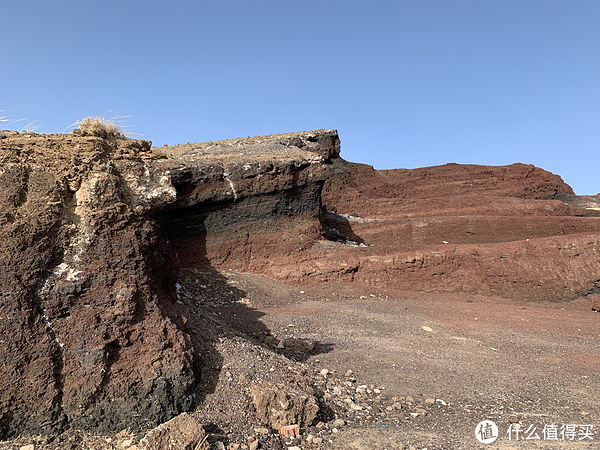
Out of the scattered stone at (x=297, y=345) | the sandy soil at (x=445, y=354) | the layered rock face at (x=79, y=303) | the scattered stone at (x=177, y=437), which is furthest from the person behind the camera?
the scattered stone at (x=297, y=345)

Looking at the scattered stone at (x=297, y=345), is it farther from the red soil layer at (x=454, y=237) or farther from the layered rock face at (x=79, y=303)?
the red soil layer at (x=454, y=237)

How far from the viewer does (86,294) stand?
344cm

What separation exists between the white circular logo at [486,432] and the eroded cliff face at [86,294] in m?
2.51

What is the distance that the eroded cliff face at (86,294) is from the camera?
3107 mm

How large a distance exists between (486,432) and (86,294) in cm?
374

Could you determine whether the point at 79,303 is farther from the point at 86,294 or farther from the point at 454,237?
the point at 454,237

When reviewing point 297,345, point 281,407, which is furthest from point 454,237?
point 281,407

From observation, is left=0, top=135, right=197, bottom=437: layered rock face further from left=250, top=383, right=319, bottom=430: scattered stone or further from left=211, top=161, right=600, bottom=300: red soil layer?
left=211, top=161, right=600, bottom=300: red soil layer

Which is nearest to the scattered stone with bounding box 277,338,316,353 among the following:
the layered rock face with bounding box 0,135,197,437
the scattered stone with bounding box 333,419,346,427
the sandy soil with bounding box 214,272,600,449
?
the sandy soil with bounding box 214,272,600,449

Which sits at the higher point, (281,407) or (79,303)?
(79,303)

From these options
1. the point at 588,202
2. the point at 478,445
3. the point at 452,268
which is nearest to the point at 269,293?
the point at 452,268

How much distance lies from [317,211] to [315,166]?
1266 millimetres

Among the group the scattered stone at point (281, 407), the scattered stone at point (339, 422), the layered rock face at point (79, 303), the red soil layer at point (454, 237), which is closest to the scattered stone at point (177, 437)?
the layered rock face at point (79, 303)

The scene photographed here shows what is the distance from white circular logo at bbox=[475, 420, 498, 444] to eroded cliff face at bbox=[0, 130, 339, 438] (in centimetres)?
251
